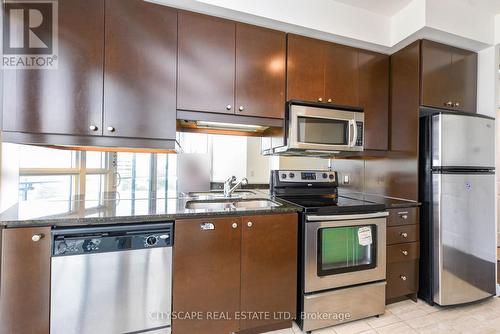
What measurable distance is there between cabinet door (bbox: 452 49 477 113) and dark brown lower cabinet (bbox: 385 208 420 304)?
1.18 meters

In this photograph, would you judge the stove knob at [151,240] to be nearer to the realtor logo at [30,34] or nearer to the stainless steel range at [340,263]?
the stainless steel range at [340,263]

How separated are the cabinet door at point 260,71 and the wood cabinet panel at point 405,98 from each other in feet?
3.99

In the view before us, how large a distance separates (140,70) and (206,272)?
1.49 metres

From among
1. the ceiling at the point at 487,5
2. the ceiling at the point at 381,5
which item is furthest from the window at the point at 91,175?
the ceiling at the point at 487,5

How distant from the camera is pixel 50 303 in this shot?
124 centimetres

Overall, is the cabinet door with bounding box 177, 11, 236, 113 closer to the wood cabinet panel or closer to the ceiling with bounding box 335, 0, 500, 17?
the ceiling with bounding box 335, 0, 500, 17

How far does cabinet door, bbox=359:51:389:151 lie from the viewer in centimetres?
225

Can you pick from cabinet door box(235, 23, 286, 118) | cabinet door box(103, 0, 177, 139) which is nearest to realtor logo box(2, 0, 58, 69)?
cabinet door box(103, 0, 177, 139)

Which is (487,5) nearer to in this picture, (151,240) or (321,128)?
(321,128)

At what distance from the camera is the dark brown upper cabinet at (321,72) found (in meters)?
2.01

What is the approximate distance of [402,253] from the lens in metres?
1.96

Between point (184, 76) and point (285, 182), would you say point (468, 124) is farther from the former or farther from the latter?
point (184, 76)

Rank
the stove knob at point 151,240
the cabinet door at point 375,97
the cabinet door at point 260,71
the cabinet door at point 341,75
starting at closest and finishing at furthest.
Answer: the stove knob at point 151,240 < the cabinet door at point 260,71 < the cabinet door at point 341,75 < the cabinet door at point 375,97

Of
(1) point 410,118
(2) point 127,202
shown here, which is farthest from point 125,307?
(1) point 410,118
